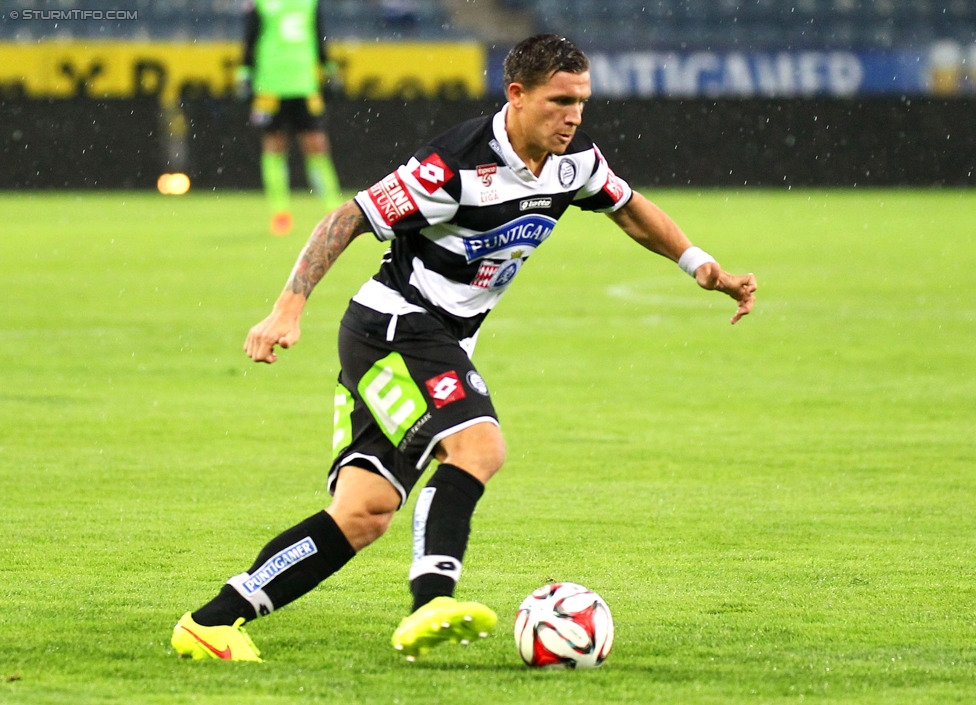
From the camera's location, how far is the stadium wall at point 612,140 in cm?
2380

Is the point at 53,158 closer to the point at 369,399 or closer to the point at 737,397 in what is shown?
the point at 737,397

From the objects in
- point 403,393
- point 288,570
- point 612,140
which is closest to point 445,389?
point 403,393

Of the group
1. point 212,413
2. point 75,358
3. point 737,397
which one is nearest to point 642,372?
point 737,397

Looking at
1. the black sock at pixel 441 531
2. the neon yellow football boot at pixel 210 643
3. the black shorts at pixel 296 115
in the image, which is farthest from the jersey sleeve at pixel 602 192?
the black shorts at pixel 296 115

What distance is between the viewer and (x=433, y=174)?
433cm

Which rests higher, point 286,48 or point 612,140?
point 286,48

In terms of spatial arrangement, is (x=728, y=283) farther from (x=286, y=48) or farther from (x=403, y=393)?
(x=286, y=48)

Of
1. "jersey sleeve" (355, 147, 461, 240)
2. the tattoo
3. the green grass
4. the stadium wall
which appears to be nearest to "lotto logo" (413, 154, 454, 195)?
"jersey sleeve" (355, 147, 461, 240)

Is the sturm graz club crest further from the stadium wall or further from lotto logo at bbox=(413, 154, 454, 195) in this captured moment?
the stadium wall

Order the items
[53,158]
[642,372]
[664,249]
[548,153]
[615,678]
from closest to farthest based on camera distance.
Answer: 1. [615,678]
2. [548,153]
3. [664,249]
4. [642,372]
5. [53,158]

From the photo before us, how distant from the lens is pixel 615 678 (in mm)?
4125

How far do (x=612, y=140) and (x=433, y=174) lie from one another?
20417 millimetres

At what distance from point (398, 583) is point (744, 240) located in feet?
42.5

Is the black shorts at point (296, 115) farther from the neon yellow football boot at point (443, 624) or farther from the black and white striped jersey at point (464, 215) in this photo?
the neon yellow football boot at point (443, 624)
